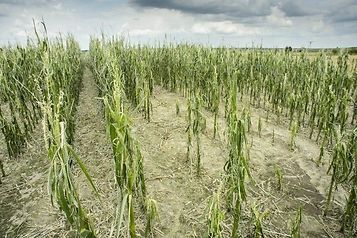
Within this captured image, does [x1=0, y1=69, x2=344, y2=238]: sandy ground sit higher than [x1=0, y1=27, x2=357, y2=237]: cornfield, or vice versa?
[x1=0, y1=27, x2=357, y2=237]: cornfield

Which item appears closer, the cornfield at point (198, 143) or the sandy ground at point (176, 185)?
the cornfield at point (198, 143)

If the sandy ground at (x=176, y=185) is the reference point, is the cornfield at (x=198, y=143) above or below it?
above

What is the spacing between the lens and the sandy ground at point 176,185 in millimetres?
3600

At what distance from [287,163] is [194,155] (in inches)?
64.7

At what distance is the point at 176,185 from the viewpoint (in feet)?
14.5

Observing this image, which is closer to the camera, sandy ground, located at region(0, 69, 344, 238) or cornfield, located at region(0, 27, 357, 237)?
cornfield, located at region(0, 27, 357, 237)

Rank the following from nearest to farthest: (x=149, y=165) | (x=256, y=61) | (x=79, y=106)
Result: 1. (x=149, y=165)
2. (x=79, y=106)
3. (x=256, y=61)

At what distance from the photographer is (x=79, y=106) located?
9172 millimetres

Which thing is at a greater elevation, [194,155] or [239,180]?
[239,180]

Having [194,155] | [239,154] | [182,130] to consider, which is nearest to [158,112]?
[182,130]

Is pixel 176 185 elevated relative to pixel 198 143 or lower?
lower

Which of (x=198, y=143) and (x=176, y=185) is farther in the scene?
(x=198, y=143)

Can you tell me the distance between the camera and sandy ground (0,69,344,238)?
11.8 ft

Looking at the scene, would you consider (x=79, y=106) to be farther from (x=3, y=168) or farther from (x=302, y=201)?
(x=302, y=201)
